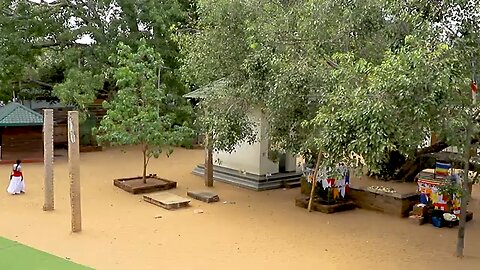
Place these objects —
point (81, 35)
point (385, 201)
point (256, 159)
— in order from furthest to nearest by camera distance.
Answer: point (81, 35) < point (256, 159) < point (385, 201)

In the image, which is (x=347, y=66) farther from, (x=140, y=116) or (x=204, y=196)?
(x=140, y=116)

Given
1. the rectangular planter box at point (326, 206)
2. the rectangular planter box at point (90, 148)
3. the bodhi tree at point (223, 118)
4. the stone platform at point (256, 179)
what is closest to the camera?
the bodhi tree at point (223, 118)

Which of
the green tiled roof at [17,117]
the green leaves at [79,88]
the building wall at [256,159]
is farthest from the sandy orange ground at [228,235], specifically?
the green leaves at [79,88]

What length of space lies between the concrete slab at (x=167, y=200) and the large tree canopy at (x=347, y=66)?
2.90 meters

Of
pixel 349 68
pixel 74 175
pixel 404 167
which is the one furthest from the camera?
pixel 404 167

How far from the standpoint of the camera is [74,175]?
36.9 ft

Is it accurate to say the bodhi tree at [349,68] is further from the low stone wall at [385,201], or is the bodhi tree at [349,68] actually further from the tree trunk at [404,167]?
the tree trunk at [404,167]

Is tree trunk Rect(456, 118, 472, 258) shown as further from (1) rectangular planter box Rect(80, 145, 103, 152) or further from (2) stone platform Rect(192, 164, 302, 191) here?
(1) rectangular planter box Rect(80, 145, 103, 152)

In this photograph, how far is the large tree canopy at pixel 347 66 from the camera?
26.6ft

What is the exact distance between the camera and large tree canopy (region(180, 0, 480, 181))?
319 inches

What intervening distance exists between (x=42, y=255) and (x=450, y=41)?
24.8 feet

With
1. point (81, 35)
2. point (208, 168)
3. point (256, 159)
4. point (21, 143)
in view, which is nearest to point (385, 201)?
point (256, 159)

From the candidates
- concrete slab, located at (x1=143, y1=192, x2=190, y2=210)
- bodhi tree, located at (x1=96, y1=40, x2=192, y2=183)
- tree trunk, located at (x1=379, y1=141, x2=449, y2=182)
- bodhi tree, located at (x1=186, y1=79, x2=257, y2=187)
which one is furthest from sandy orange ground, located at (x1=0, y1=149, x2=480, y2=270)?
tree trunk, located at (x1=379, y1=141, x2=449, y2=182)

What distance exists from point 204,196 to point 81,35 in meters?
10.5
